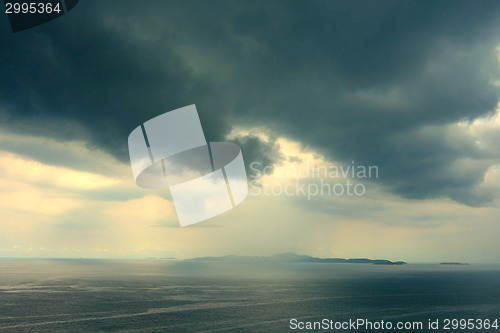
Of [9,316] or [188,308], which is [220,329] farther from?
[9,316]

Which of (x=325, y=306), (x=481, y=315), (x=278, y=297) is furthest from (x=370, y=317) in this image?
(x=278, y=297)

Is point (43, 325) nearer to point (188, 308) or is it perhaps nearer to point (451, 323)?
point (188, 308)

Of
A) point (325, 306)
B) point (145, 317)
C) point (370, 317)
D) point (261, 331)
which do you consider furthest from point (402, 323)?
point (145, 317)

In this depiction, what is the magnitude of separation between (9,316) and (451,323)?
92.4 m

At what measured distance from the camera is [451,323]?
225ft

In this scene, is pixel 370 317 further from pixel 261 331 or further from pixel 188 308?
pixel 188 308

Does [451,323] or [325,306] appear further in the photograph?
[325,306]

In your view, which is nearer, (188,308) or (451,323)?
(451,323)

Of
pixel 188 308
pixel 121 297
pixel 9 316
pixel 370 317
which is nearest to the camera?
pixel 9 316

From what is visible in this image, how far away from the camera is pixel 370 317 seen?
72.2m

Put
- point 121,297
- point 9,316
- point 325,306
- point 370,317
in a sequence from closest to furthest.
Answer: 1. point 9,316
2. point 370,317
3. point 325,306
4. point 121,297

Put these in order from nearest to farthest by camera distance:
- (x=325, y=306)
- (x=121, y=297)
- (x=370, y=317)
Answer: (x=370, y=317), (x=325, y=306), (x=121, y=297)

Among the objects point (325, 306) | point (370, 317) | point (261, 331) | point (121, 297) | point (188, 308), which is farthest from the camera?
point (121, 297)

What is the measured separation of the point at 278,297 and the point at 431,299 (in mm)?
50074
